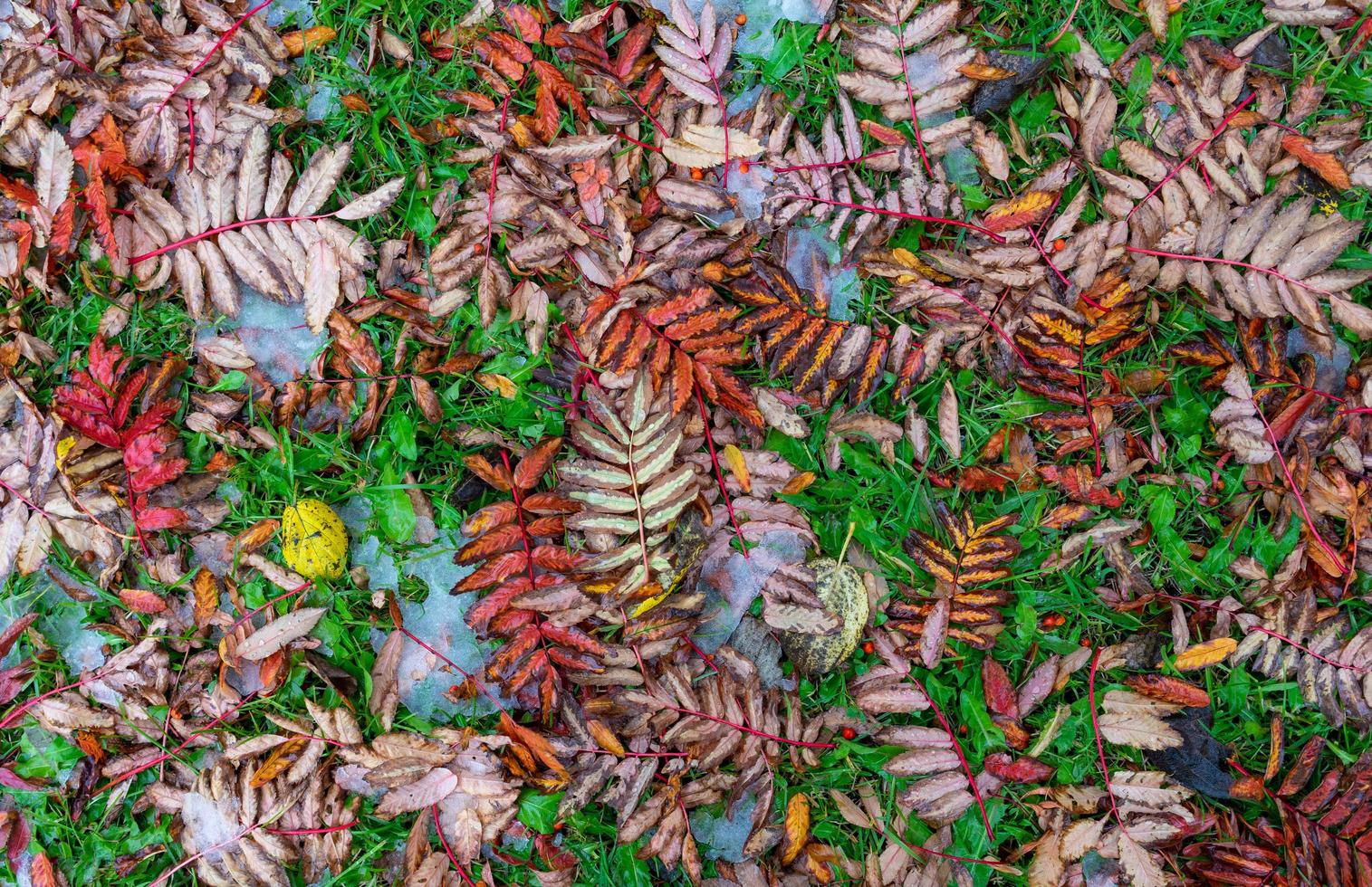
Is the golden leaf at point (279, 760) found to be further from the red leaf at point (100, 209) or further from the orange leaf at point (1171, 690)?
the orange leaf at point (1171, 690)

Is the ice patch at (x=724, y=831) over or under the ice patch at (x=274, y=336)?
under

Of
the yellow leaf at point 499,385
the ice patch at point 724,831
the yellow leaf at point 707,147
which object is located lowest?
the ice patch at point 724,831

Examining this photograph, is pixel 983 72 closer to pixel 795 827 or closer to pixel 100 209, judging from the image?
pixel 795 827

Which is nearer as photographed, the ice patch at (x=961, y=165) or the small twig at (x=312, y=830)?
the small twig at (x=312, y=830)

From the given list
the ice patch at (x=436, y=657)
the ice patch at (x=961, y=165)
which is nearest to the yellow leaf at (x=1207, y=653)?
the ice patch at (x=961, y=165)
